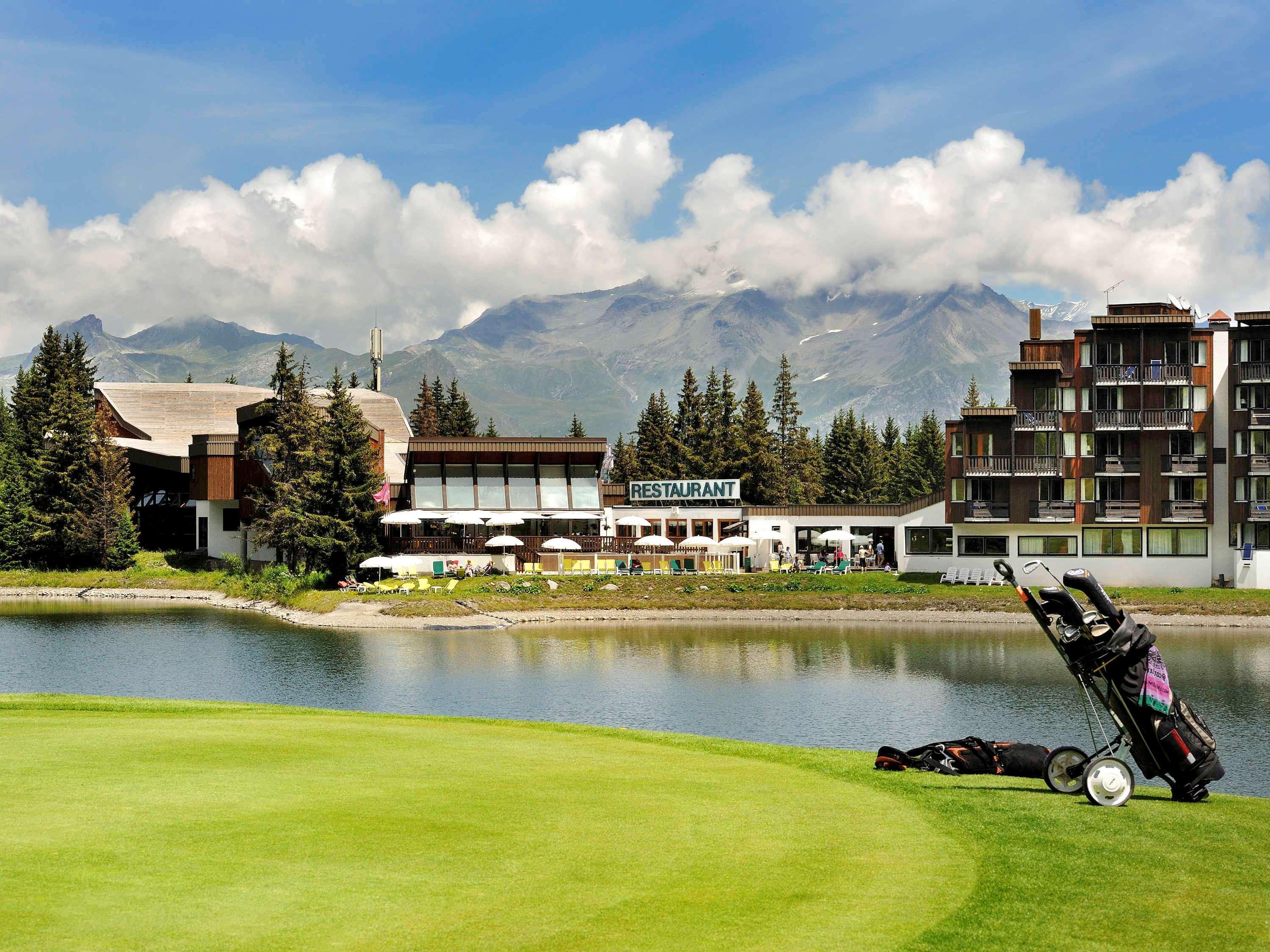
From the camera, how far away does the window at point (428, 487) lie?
246 feet

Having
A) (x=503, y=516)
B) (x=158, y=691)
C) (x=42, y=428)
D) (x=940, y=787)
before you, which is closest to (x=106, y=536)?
(x=42, y=428)

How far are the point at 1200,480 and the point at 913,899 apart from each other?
209 ft

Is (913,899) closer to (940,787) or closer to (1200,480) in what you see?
(940,787)

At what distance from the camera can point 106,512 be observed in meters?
79.7

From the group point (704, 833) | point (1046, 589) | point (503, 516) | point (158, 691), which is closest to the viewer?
point (704, 833)

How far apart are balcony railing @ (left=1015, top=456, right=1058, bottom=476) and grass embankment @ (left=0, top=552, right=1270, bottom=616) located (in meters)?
7.11

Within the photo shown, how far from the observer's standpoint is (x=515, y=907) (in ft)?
27.6

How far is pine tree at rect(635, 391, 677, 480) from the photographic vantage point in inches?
4085

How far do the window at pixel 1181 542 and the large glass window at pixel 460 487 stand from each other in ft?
134

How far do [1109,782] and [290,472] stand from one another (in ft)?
219

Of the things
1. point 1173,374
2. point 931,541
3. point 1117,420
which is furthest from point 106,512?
point 1173,374

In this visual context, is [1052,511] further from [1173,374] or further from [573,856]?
[573,856]

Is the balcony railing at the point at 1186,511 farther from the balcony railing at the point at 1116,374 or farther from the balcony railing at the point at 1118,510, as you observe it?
the balcony railing at the point at 1116,374

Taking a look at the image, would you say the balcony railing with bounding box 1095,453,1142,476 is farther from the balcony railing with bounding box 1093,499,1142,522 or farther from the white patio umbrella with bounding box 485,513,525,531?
the white patio umbrella with bounding box 485,513,525,531
